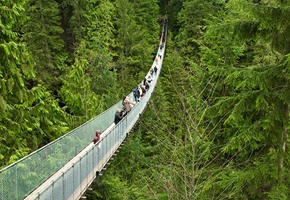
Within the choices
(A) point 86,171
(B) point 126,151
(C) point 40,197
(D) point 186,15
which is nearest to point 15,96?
(A) point 86,171

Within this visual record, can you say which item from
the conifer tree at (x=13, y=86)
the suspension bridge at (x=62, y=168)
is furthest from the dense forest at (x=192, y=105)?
the suspension bridge at (x=62, y=168)

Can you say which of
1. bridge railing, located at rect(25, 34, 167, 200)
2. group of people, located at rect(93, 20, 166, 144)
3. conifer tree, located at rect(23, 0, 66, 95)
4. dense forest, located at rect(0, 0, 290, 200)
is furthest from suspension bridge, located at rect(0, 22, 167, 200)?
conifer tree, located at rect(23, 0, 66, 95)

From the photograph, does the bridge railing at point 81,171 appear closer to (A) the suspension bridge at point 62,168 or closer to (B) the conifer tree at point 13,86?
(A) the suspension bridge at point 62,168

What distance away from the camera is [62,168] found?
25.9 ft

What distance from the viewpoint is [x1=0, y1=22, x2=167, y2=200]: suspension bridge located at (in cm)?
565

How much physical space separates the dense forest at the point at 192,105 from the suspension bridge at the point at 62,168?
3.73ft

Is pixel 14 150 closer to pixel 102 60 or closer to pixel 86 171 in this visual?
pixel 86 171

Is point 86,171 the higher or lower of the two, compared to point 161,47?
lower

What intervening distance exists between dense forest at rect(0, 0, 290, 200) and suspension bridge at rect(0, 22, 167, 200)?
3.73ft

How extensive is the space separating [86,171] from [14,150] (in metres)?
1.70

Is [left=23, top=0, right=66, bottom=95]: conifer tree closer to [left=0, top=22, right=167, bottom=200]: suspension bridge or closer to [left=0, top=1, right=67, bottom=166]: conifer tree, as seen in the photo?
[left=0, top=22, right=167, bottom=200]: suspension bridge

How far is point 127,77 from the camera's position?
33.5m

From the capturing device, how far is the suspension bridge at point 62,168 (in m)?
5.65

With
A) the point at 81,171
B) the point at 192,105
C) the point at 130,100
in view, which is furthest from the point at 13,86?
the point at 130,100
